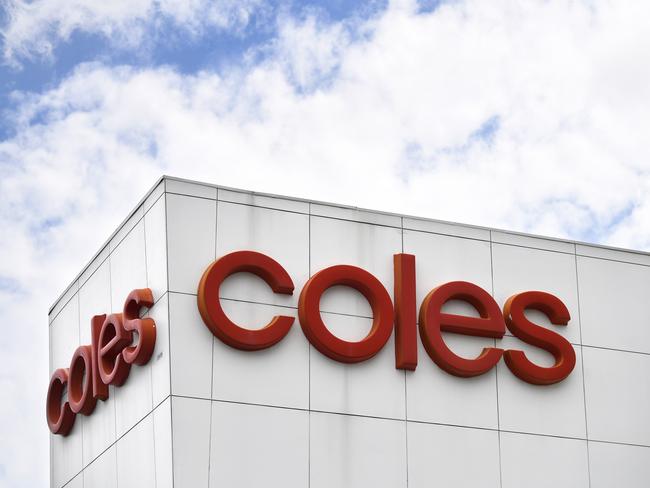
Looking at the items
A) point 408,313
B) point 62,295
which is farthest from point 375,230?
point 62,295

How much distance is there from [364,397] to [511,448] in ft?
10.8

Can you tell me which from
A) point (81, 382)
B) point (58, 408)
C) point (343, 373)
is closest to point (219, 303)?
point (343, 373)

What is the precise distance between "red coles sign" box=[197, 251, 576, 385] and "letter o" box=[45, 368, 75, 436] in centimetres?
618

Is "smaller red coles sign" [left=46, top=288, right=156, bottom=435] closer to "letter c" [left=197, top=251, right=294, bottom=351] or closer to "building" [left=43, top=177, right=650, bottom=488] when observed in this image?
"building" [left=43, top=177, right=650, bottom=488]

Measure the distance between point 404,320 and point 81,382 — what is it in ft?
23.6

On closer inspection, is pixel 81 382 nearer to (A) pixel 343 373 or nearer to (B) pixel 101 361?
(B) pixel 101 361

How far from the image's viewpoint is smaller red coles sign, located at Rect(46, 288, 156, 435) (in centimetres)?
2673

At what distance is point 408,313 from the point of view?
2783 cm

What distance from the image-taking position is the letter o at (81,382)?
2925 cm

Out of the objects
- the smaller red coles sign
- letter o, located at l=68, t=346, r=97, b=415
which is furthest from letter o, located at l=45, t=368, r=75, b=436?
letter o, located at l=68, t=346, r=97, b=415

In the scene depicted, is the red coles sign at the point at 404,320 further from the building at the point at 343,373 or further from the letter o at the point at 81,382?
the letter o at the point at 81,382

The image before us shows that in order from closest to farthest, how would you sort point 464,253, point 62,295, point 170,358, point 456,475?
point 170,358, point 456,475, point 464,253, point 62,295

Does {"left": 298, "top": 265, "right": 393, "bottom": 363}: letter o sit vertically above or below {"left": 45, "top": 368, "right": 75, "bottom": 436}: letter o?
above

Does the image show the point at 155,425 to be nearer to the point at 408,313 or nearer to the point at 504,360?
the point at 408,313
